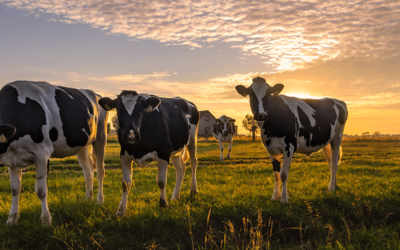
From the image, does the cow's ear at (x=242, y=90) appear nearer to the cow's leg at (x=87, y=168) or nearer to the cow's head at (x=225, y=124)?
the cow's leg at (x=87, y=168)

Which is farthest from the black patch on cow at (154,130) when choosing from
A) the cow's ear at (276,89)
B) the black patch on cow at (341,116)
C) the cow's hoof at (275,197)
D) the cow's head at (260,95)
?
the black patch on cow at (341,116)

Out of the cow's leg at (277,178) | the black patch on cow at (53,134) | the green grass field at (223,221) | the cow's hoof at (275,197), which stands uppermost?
the black patch on cow at (53,134)

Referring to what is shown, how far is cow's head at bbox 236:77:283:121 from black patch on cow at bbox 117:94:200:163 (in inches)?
70.7

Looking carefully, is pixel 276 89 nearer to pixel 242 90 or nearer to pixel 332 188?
pixel 242 90

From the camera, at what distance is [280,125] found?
7.20m

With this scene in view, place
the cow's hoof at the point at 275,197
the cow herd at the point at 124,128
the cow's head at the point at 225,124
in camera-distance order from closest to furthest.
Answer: the cow herd at the point at 124,128, the cow's hoof at the point at 275,197, the cow's head at the point at 225,124

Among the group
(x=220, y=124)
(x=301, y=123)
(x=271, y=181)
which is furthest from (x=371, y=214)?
(x=220, y=124)

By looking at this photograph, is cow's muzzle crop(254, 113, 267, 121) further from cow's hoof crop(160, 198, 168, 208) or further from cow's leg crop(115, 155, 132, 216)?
cow's leg crop(115, 155, 132, 216)

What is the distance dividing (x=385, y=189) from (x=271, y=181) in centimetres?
324

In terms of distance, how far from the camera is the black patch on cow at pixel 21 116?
4.96 meters

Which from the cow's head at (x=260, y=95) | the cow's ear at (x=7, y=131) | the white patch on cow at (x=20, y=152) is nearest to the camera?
the cow's ear at (x=7, y=131)

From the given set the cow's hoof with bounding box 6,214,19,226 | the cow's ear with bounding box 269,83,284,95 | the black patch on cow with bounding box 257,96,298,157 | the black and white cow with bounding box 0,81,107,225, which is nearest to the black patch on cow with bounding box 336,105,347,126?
the black patch on cow with bounding box 257,96,298,157

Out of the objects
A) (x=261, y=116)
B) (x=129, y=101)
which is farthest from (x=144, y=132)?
(x=261, y=116)

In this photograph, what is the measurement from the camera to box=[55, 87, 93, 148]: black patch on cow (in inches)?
228
